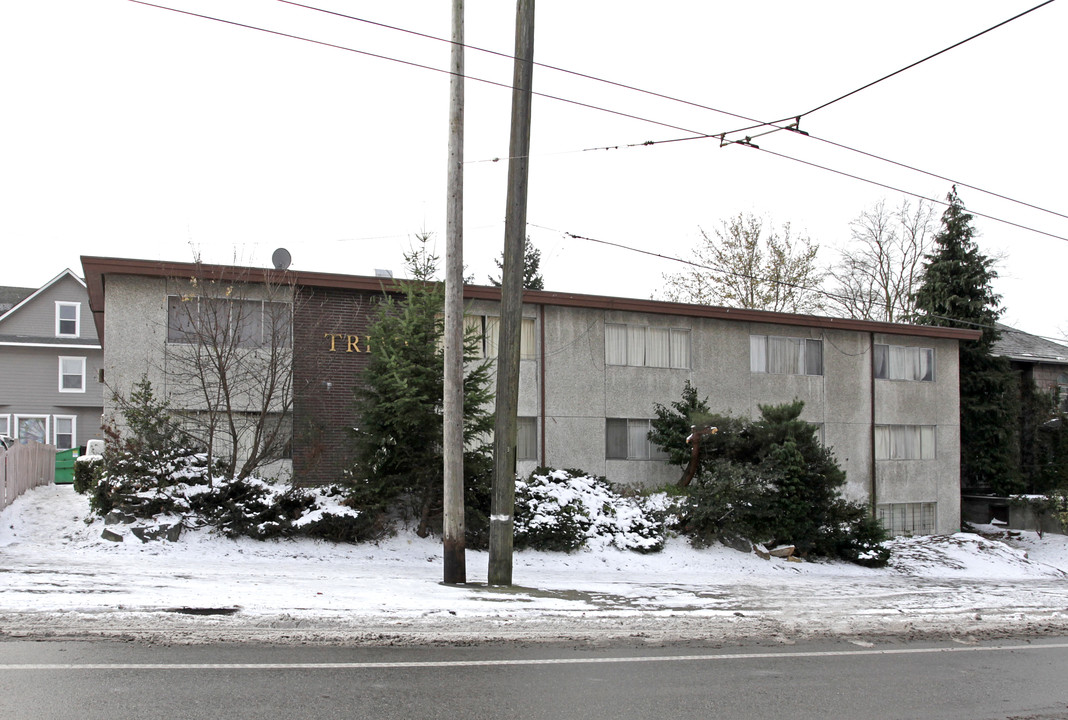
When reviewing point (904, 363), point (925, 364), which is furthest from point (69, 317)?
point (925, 364)

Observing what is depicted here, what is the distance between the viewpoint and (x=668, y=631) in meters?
9.50

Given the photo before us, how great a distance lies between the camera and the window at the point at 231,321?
17.1 meters

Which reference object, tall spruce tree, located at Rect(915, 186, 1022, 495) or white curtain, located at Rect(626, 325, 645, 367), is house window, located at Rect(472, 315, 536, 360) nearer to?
white curtain, located at Rect(626, 325, 645, 367)

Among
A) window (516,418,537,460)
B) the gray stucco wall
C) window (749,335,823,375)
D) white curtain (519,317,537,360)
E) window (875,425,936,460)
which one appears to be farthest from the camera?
window (875,425,936,460)

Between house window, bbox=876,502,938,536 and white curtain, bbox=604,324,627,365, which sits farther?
house window, bbox=876,502,938,536

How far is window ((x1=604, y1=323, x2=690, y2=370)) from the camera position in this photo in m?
23.0

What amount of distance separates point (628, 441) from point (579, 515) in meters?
5.35

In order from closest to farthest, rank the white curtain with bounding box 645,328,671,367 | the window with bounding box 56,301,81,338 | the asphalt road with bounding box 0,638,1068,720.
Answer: the asphalt road with bounding box 0,638,1068,720 → the white curtain with bounding box 645,328,671,367 → the window with bounding box 56,301,81,338

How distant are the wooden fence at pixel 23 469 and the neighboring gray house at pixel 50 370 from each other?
1086 cm

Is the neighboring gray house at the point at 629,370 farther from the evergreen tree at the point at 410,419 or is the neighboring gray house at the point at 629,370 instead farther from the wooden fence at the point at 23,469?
the wooden fence at the point at 23,469

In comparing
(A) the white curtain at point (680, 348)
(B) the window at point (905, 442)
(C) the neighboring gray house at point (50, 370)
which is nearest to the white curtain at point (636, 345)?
(A) the white curtain at point (680, 348)

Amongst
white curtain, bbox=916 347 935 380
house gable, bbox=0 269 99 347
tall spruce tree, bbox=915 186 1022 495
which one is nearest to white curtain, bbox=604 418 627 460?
white curtain, bbox=916 347 935 380

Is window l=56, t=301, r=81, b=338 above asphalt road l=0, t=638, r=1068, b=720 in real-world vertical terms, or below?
above

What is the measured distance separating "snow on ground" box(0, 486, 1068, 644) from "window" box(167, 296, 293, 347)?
3973 mm
